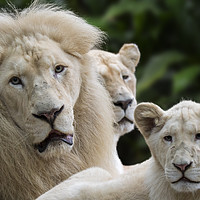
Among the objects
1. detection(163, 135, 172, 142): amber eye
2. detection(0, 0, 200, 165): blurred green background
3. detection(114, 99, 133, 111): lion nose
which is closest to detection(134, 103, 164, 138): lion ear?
detection(163, 135, 172, 142): amber eye

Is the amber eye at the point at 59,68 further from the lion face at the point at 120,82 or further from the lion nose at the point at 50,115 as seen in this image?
the lion face at the point at 120,82

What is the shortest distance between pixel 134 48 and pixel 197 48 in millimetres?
7022

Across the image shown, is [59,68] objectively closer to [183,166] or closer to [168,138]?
[168,138]

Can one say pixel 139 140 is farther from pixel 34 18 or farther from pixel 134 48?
pixel 34 18

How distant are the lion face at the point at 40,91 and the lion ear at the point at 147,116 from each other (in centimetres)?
47

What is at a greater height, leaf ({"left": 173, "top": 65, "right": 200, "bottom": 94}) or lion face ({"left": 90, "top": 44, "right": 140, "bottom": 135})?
lion face ({"left": 90, "top": 44, "right": 140, "bottom": 135})

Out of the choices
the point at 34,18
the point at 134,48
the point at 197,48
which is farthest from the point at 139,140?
the point at 34,18

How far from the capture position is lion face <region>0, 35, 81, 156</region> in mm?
4125

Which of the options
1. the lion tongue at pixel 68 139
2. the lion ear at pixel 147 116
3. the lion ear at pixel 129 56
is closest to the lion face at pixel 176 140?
the lion ear at pixel 147 116

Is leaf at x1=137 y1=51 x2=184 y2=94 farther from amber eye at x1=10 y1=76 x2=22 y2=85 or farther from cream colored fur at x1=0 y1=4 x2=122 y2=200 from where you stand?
amber eye at x1=10 y1=76 x2=22 y2=85

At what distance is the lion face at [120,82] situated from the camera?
16.1ft

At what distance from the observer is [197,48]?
12.4 m

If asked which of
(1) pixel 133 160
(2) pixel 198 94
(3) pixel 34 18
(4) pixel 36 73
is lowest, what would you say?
(1) pixel 133 160

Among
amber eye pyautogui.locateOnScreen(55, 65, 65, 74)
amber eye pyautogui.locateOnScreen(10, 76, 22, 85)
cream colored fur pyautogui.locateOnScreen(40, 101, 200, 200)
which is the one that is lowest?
cream colored fur pyautogui.locateOnScreen(40, 101, 200, 200)
